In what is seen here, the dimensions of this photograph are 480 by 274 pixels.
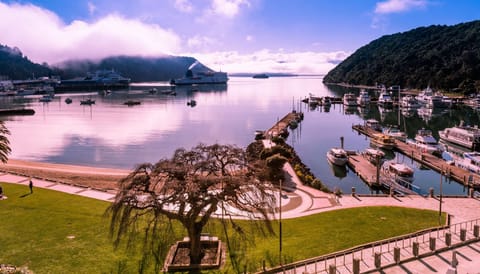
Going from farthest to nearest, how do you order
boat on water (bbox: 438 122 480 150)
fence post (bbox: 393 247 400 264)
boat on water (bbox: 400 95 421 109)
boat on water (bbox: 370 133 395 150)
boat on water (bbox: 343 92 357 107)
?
boat on water (bbox: 343 92 357 107)
boat on water (bbox: 400 95 421 109)
boat on water (bbox: 438 122 480 150)
boat on water (bbox: 370 133 395 150)
fence post (bbox: 393 247 400 264)

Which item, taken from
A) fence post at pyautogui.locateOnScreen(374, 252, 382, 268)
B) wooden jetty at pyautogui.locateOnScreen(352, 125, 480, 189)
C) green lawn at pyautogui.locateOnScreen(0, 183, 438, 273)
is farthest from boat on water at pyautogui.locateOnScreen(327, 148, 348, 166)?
fence post at pyautogui.locateOnScreen(374, 252, 382, 268)

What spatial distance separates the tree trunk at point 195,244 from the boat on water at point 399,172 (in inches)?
1321

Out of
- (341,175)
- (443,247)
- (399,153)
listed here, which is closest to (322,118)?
(399,153)

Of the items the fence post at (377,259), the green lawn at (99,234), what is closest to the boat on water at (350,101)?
the green lawn at (99,234)

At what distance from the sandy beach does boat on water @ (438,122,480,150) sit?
203ft

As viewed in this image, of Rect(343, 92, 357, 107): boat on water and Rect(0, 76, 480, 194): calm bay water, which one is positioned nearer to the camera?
Rect(0, 76, 480, 194): calm bay water

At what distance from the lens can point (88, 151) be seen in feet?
238

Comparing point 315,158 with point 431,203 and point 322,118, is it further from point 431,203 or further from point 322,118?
point 322,118

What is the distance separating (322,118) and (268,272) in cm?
10999

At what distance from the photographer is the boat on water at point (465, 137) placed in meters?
71.4

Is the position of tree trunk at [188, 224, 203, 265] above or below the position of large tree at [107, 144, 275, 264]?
below

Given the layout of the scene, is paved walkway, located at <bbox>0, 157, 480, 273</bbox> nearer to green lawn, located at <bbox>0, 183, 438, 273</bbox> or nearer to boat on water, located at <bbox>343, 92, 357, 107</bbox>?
green lawn, located at <bbox>0, 183, 438, 273</bbox>

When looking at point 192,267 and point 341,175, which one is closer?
point 192,267

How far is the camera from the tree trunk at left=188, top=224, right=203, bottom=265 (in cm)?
2084
